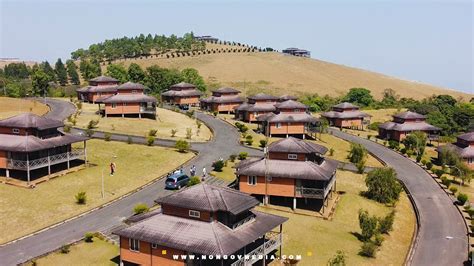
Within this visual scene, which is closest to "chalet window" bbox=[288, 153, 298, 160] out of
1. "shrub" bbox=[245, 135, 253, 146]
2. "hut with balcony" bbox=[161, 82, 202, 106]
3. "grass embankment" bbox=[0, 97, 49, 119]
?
"shrub" bbox=[245, 135, 253, 146]

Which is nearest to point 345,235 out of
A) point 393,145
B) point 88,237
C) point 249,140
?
point 88,237

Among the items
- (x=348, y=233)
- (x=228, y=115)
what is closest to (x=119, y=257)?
(x=348, y=233)

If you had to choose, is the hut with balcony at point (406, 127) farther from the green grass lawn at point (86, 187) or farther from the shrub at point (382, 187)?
the green grass lawn at point (86, 187)

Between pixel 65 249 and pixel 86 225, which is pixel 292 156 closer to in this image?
pixel 86 225

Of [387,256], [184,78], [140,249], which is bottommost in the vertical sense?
[387,256]

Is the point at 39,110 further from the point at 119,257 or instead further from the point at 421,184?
the point at 421,184

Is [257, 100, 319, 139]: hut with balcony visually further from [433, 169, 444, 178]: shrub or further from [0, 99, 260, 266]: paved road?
[433, 169, 444, 178]: shrub

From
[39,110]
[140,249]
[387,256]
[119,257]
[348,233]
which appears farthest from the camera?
[39,110]
